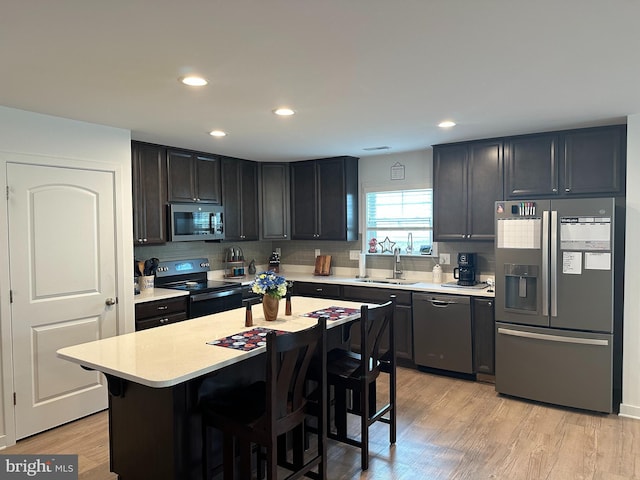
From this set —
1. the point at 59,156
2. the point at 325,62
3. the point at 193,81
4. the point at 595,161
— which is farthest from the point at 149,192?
the point at 595,161

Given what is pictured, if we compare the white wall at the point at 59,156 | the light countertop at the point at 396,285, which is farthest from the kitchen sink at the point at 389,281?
the white wall at the point at 59,156

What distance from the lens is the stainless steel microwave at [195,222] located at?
14.7ft

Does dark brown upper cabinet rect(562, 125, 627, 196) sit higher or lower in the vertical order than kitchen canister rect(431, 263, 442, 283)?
higher

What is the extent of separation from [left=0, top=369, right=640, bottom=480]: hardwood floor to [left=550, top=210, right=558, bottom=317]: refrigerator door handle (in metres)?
0.84

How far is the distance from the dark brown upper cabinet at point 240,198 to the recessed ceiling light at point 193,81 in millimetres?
2583

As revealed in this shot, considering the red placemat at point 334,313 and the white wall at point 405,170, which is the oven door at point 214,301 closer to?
the red placemat at point 334,313

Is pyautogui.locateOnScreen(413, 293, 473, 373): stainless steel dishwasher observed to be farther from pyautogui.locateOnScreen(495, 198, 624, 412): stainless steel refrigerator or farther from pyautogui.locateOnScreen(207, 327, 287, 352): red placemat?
pyautogui.locateOnScreen(207, 327, 287, 352): red placemat

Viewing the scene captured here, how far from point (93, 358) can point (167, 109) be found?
1754 mm

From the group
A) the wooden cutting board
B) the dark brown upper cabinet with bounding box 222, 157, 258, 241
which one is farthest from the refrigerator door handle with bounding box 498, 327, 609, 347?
the dark brown upper cabinet with bounding box 222, 157, 258, 241

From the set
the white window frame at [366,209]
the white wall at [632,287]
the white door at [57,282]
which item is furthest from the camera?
the white window frame at [366,209]

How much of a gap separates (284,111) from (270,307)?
1396 millimetres

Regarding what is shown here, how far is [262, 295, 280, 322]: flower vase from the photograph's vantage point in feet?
9.50

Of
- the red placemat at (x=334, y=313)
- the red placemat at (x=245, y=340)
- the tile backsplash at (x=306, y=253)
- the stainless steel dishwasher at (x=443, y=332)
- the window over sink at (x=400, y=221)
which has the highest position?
the window over sink at (x=400, y=221)

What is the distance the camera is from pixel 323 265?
18.9 ft
